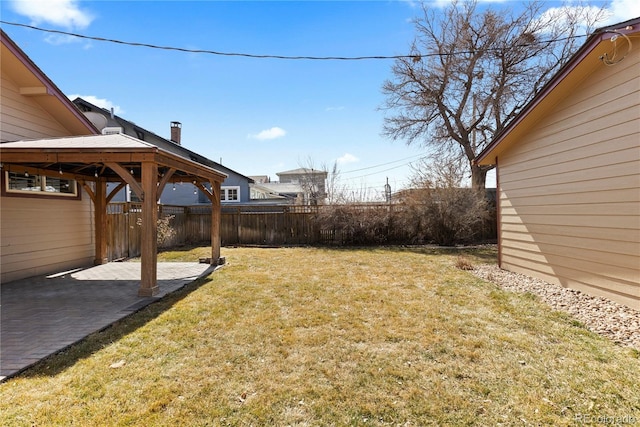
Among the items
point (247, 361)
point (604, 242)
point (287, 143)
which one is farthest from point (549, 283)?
point (287, 143)

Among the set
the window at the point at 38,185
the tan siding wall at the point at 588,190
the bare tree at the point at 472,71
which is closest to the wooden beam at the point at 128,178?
the window at the point at 38,185

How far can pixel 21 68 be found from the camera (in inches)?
216

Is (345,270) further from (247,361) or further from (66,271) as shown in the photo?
(66,271)

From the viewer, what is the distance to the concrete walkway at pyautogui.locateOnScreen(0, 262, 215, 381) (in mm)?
3086

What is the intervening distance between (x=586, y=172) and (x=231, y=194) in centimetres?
1869

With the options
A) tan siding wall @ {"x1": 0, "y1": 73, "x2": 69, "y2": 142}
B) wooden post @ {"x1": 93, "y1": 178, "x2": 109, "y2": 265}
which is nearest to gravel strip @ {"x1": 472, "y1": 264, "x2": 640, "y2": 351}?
wooden post @ {"x1": 93, "y1": 178, "x2": 109, "y2": 265}

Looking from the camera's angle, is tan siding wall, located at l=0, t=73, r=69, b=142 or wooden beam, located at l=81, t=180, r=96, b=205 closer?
tan siding wall, located at l=0, t=73, r=69, b=142

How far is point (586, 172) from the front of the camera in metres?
4.68

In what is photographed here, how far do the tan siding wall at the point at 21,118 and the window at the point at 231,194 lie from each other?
536 inches

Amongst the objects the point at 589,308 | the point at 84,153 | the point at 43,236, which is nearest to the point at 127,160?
the point at 84,153

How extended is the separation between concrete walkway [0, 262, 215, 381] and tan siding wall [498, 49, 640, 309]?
658 centimetres

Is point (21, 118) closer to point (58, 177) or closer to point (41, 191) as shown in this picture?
point (58, 177)

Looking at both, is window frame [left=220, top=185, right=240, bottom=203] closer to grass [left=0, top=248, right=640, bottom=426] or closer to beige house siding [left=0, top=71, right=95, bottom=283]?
beige house siding [left=0, top=71, right=95, bottom=283]

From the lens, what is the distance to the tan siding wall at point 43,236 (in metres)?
5.64
